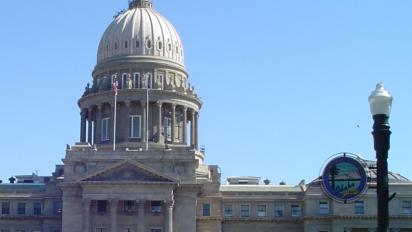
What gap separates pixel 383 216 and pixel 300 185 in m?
104

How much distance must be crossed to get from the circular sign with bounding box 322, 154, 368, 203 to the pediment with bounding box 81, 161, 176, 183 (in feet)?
258

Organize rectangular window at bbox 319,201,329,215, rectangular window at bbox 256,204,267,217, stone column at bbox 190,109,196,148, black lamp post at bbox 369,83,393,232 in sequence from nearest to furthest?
black lamp post at bbox 369,83,393,232
rectangular window at bbox 319,201,329,215
rectangular window at bbox 256,204,267,217
stone column at bbox 190,109,196,148

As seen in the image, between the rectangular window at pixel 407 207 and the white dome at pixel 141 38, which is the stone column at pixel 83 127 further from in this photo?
the rectangular window at pixel 407 207

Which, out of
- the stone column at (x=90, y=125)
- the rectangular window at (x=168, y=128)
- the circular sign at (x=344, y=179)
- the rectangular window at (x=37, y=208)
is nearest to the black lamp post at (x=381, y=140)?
the circular sign at (x=344, y=179)

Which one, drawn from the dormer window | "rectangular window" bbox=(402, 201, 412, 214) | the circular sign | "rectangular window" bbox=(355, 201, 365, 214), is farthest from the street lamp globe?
the dormer window

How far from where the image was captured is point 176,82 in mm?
125125

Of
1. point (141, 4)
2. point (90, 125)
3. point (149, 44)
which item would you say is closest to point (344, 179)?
point (90, 125)

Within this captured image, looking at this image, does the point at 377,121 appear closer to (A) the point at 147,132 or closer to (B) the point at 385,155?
(B) the point at 385,155

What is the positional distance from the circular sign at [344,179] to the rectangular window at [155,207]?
82.8 metres

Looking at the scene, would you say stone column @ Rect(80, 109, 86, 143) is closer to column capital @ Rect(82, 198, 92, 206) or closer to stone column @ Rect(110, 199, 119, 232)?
column capital @ Rect(82, 198, 92, 206)

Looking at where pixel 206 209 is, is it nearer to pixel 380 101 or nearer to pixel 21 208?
pixel 21 208

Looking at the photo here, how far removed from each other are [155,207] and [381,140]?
85897mm

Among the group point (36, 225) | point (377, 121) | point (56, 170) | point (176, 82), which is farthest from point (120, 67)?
point (377, 121)

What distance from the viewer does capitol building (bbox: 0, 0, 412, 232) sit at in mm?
101125
